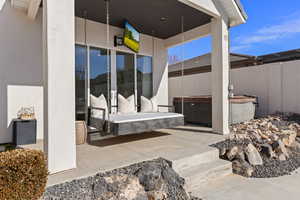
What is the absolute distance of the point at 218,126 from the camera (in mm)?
4676

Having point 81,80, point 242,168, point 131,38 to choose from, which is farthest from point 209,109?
point 81,80

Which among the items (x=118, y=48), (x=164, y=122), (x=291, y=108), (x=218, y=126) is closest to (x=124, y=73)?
(x=118, y=48)

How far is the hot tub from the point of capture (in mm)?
5742

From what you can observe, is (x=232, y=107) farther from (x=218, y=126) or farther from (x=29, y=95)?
(x=29, y=95)

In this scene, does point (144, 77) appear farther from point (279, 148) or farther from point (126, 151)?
point (279, 148)

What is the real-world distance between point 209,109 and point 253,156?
2.50 meters

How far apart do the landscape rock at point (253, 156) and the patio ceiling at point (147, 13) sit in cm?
353

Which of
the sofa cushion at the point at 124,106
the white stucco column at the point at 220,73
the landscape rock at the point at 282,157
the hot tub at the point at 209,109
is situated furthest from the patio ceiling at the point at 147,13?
the landscape rock at the point at 282,157

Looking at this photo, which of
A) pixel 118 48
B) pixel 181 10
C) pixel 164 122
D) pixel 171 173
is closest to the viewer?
pixel 171 173

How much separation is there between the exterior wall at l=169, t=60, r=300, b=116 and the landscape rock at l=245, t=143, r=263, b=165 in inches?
171

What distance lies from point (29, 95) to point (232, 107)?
587 centimetres

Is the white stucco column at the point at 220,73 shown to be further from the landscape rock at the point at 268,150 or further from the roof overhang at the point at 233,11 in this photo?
the landscape rock at the point at 268,150

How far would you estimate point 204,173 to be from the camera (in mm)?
2781

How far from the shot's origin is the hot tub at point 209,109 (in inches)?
226
